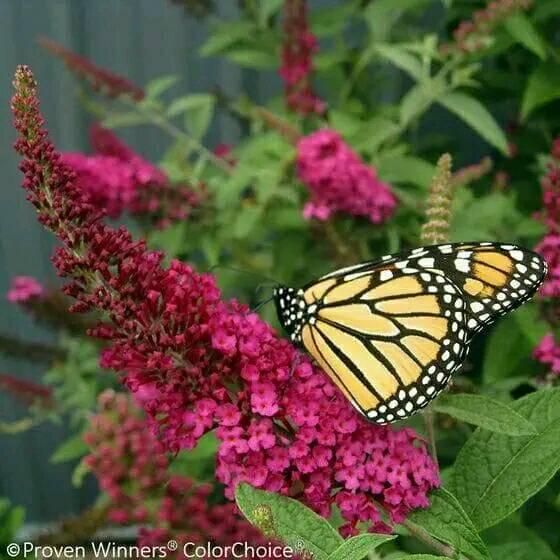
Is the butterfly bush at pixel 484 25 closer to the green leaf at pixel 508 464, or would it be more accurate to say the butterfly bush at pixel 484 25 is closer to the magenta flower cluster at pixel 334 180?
the magenta flower cluster at pixel 334 180

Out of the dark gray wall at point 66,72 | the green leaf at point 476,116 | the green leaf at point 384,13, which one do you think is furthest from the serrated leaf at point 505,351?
the dark gray wall at point 66,72

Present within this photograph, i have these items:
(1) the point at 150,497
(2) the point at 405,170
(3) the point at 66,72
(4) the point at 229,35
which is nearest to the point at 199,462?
(1) the point at 150,497

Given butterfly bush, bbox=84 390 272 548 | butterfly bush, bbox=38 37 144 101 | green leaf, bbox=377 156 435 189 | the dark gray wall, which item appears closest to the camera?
butterfly bush, bbox=84 390 272 548

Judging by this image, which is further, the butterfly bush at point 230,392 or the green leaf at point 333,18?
the green leaf at point 333,18

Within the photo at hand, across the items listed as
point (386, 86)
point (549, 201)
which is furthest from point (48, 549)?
point (386, 86)

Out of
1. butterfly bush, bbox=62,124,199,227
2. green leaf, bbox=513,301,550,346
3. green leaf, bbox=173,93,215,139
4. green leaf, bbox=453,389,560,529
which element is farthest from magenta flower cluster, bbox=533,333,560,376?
green leaf, bbox=173,93,215,139

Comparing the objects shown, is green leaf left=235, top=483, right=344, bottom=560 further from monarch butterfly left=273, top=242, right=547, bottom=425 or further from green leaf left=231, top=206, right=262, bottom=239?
green leaf left=231, top=206, right=262, bottom=239

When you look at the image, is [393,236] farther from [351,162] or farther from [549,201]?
[549,201]
